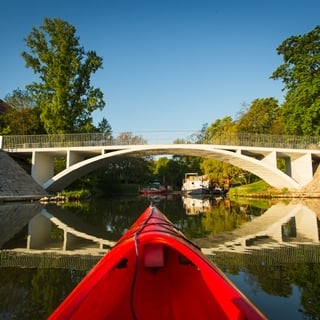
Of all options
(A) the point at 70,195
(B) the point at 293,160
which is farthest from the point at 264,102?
(A) the point at 70,195

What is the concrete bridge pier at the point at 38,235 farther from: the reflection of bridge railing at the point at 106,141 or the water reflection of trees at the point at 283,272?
the reflection of bridge railing at the point at 106,141

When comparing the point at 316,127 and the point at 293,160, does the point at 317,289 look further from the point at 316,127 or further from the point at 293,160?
the point at 293,160

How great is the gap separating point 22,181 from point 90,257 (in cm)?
2060

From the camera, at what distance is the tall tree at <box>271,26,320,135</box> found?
24.5m

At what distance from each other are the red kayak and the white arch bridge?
77.1 feet

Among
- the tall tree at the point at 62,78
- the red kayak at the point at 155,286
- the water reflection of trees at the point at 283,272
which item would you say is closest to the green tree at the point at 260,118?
the tall tree at the point at 62,78

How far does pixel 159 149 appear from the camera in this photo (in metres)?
27.3

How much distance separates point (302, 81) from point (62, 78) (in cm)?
2034

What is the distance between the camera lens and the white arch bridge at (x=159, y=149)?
26.0 metres

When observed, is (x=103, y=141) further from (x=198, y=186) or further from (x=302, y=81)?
(x=198, y=186)

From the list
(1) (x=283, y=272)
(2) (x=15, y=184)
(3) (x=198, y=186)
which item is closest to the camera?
(1) (x=283, y=272)

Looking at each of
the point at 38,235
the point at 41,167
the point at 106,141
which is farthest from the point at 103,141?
the point at 38,235

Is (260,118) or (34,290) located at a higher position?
(260,118)

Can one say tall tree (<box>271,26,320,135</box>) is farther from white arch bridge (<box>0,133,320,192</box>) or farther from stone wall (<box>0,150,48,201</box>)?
stone wall (<box>0,150,48,201</box>)
